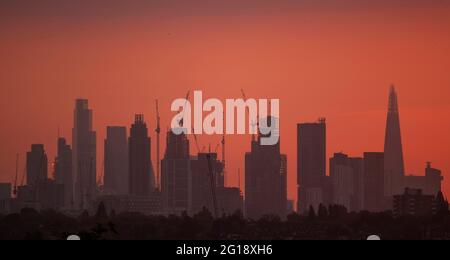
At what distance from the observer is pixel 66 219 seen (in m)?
140

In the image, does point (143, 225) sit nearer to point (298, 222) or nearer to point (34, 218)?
point (34, 218)

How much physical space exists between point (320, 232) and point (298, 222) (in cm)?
2553
